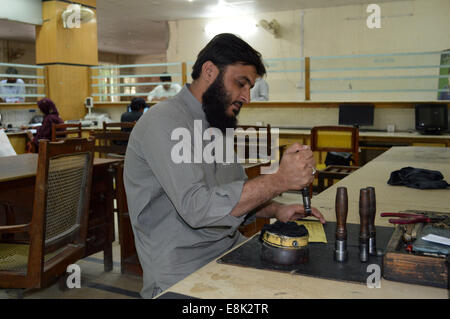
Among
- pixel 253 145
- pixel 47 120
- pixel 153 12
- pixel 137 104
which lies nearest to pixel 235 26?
pixel 153 12

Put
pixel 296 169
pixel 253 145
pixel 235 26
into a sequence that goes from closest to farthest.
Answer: pixel 296 169 < pixel 253 145 < pixel 235 26

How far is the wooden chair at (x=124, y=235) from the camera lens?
9.39 feet

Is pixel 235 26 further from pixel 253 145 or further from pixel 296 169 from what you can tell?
pixel 296 169

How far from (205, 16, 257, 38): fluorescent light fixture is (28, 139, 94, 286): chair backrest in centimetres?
793

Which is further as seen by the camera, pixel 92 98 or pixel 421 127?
pixel 92 98

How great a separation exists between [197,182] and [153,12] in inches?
345

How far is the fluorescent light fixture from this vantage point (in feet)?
31.5

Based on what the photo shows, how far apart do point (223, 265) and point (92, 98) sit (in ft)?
24.7

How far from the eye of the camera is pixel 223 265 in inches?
43.1

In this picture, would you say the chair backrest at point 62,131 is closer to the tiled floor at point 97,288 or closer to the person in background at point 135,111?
the person in background at point 135,111

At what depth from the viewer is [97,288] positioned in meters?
2.82

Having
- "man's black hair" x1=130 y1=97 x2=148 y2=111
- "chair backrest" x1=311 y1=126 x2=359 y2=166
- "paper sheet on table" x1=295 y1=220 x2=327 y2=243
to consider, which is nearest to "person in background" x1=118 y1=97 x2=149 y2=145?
"man's black hair" x1=130 y1=97 x2=148 y2=111
